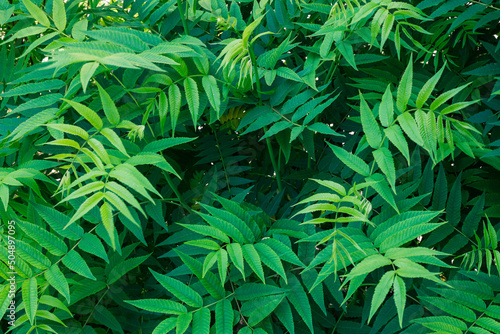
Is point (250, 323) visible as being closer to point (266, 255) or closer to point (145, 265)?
point (266, 255)

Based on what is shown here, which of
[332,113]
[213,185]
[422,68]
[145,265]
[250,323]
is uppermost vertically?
[422,68]

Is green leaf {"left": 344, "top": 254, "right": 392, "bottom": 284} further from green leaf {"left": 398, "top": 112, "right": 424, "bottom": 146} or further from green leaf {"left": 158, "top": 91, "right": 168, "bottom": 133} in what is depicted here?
green leaf {"left": 158, "top": 91, "right": 168, "bottom": 133}

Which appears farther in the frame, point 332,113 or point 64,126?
point 332,113

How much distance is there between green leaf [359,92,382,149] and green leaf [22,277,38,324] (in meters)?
0.69

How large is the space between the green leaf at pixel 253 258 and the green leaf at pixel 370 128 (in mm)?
296

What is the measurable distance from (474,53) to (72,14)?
1.11m

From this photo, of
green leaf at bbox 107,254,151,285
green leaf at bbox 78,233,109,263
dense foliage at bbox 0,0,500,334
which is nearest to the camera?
dense foliage at bbox 0,0,500,334

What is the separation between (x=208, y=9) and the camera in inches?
43.1

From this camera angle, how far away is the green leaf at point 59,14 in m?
0.94

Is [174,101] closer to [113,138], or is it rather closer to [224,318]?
[113,138]

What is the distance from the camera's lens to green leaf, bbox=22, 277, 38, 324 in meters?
0.80

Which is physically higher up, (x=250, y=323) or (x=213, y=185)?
(x=213, y=185)

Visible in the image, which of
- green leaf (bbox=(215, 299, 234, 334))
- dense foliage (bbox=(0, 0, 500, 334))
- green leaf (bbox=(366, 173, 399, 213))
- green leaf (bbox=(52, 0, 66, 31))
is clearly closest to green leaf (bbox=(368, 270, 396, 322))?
dense foliage (bbox=(0, 0, 500, 334))

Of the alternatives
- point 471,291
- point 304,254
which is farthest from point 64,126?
Answer: point 471,291
